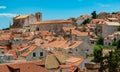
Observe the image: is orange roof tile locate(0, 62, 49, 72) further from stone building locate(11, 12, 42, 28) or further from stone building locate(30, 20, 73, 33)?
stone building locate(11, 12, 42, 28)

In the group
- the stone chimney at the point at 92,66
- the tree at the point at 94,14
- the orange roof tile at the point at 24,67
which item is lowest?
the orange roof tile at the point at 24,67

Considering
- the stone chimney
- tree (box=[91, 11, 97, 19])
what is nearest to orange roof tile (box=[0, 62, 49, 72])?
the stone chimney

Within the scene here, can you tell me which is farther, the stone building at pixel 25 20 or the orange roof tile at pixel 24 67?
the stone building at pixel 25 20

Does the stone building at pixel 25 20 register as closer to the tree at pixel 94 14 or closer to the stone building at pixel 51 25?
the stone building at pixel 51 25

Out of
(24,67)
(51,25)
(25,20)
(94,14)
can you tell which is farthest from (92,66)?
(94,14)

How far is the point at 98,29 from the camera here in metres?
102

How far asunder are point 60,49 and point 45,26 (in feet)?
185

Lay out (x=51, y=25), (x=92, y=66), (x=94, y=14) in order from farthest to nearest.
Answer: (x=94, y=14) < (x=51, y=25) < (x=92, y=66)

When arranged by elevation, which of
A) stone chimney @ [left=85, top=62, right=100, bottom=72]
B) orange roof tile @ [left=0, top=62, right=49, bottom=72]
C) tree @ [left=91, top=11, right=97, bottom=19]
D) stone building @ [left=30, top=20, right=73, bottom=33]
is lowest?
orange roof tile @ [left=0, top=62, right=49, bottom=72]

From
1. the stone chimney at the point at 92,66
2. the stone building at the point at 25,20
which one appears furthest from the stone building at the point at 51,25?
the stone chimney at the point at 92,66

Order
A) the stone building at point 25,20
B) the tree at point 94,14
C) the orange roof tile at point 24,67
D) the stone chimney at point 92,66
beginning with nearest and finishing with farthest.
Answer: the stone chimney at point 92,66 → the orange roof tile at point 24,67 → the stone building at point 25,20 → the tree at point 94,14

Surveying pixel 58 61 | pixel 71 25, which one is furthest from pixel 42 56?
pixel 71 25

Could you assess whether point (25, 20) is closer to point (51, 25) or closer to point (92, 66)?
point (51, 25)

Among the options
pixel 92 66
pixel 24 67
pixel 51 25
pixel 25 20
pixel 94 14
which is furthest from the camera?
pixel 94 14
